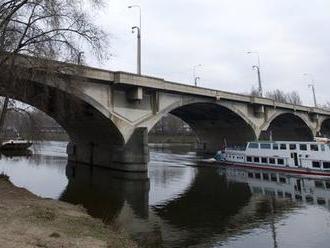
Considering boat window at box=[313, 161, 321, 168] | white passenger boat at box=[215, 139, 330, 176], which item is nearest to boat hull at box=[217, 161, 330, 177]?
white passenger boat at box=[215, 139, 330, 176]

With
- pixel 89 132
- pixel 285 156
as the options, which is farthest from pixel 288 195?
pixel 89 132

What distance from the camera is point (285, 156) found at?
159 feet

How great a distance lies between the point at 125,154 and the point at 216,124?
32.5 m

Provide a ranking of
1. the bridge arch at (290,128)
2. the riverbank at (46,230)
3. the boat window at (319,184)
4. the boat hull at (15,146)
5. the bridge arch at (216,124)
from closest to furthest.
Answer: the riverbank at (46,230), the boat window at (319,184), the bridge arch at (216,124), the boat hull at (15,146), the bridge arch at (290,128)

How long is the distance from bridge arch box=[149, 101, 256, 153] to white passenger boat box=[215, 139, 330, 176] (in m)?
6.98

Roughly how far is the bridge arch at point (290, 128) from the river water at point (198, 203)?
33378mm

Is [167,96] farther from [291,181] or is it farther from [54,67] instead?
[54,67]

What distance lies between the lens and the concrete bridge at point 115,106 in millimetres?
26797

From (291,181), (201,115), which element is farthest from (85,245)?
(201,115)

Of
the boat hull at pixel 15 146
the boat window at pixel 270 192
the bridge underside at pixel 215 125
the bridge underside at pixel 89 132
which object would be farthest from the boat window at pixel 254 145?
the boat hull at pixel 15 146

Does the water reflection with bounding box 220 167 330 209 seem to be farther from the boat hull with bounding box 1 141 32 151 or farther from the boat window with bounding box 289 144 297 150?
the boat hull with bounding box 1 141 32 151

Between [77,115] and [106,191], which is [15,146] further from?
[106,191]

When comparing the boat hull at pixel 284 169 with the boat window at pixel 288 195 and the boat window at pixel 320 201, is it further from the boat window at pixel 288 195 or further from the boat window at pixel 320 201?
the boat window at pixel 320 201

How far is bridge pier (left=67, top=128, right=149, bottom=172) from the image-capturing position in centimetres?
4241
